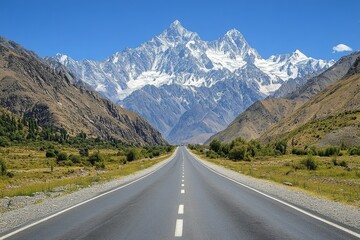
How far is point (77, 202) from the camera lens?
19781 mm

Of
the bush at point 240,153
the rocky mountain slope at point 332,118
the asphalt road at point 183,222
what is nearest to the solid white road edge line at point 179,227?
the asphalt road at point 183,222

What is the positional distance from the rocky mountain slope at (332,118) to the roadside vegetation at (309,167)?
928 centimetres

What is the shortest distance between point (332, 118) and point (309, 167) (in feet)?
269

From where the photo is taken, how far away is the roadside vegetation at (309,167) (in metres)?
27.4

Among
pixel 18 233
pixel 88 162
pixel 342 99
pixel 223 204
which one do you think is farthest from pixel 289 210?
pixel 342 99

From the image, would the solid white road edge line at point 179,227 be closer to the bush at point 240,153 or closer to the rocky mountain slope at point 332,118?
the bush at point 240,153

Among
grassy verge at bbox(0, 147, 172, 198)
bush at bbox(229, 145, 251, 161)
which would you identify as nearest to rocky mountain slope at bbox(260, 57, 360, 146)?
bush at bbox(229, 145, 251, 161)

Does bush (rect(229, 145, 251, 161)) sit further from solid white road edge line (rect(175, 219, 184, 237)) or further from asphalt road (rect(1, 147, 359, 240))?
solid white road edge line (rect(175, 219, 184, 237))

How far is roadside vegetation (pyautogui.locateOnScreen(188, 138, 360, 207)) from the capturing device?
27420 mm

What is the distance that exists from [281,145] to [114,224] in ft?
354

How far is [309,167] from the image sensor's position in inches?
2143

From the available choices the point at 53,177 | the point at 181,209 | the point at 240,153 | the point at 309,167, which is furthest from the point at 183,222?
the point at 240,153

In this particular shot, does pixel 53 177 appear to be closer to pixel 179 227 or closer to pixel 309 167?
pixel 309 167

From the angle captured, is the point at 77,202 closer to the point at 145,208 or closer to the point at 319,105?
the point at 145,208
